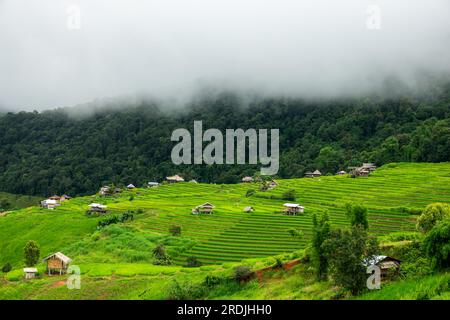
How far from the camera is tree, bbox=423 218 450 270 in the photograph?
28.3 m

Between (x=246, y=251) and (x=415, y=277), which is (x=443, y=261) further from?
(x=246, y=251)

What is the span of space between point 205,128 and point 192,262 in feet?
354

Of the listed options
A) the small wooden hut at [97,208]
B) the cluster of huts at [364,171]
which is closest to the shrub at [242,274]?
the small wooden hut at [97,208]

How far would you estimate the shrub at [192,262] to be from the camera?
160 feet

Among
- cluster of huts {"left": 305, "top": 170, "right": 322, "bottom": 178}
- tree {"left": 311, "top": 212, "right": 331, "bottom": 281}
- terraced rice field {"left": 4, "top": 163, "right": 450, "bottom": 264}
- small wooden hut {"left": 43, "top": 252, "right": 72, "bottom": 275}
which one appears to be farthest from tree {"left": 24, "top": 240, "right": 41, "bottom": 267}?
cluster of huts {"left": 305, "top": 170, "right": 322, "bottom": 178}

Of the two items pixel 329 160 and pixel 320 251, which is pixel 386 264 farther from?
pixel 329 160

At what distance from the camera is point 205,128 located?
15512 centimetres

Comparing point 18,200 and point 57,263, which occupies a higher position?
point 57,263

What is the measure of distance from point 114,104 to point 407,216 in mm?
147830

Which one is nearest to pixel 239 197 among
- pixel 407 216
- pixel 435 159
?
pixel 407 216

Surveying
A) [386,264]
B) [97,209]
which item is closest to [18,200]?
[97,209]

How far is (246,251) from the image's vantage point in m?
51.3

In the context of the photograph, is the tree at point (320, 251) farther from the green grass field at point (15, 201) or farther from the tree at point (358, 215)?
the green grass field at point (15, 201)

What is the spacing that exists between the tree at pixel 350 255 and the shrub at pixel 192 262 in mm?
17826
